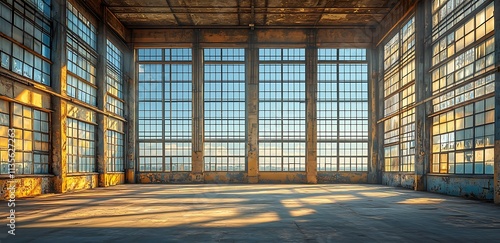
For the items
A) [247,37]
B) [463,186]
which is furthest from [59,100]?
[463,186]

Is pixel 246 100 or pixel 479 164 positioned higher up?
pixel 246 100

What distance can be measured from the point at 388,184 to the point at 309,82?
8.72 meters

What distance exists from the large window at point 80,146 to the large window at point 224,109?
27.7 feet

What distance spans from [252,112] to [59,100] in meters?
13.8

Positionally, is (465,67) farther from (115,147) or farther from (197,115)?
(115,147)

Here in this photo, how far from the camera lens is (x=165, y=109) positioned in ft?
106

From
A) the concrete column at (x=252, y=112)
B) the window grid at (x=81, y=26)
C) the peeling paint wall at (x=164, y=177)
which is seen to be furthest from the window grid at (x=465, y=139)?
the window grid at (x=81, y=26)

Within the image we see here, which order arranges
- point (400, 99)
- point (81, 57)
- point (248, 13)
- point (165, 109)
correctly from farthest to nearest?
point (165, 109) → point (248, 13) → point (400, 99) → point (81, 57)

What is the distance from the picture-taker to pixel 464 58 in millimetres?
19734

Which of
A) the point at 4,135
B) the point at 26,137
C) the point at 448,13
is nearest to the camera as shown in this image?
the point at 4,135

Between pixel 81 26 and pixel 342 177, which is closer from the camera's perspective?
pixel 81 26

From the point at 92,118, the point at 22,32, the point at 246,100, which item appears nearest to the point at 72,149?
the point at 92,118

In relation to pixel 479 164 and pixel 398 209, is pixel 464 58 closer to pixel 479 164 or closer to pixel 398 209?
pixel 479 164

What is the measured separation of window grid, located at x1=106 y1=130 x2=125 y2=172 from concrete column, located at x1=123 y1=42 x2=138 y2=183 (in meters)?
0.48
